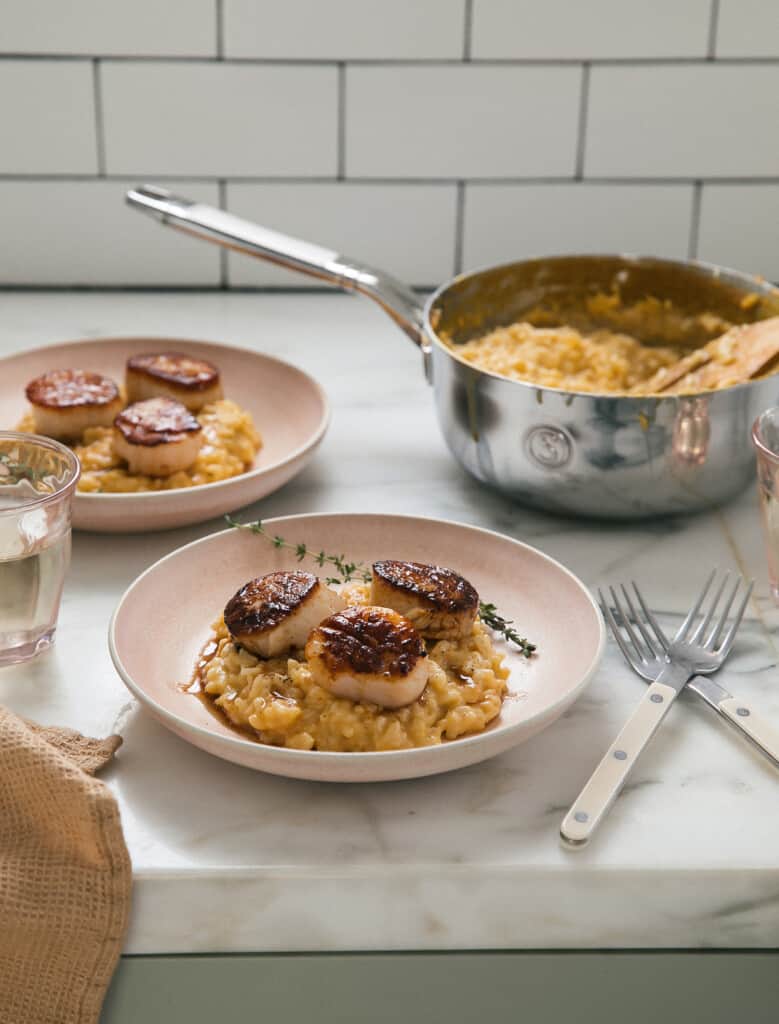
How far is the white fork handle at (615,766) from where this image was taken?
0.85 meters

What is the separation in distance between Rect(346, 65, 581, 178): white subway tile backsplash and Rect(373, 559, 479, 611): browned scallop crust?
0.87m

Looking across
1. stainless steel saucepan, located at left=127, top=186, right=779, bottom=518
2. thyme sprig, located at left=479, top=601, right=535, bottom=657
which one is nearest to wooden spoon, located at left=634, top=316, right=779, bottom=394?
stainless steel saucepan, located at left=127, top=186, right=779, bottom=518

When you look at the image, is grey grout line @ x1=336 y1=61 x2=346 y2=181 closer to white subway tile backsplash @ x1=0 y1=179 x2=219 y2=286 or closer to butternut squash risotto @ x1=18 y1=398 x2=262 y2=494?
white subway tile backsplash @ x1=0 y1=179 x2=219 y2=286

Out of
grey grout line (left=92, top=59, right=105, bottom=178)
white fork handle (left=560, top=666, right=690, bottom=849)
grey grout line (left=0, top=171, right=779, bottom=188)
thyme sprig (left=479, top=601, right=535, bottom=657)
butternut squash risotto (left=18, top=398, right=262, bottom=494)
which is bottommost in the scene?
white fork handle (left=560, top=666, right=690, bottom=849)

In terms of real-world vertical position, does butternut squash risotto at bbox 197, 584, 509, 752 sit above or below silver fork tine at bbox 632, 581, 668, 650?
above

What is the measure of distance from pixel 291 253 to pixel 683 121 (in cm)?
64

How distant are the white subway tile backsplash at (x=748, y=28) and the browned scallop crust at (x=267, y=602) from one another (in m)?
1.04

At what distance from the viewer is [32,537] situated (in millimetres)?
1003

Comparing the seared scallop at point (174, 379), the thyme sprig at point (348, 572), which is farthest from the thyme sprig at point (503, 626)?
the seared scallop at point (174, 379)

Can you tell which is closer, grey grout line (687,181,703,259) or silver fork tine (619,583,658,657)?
silver fork tine (619,583,658,657)

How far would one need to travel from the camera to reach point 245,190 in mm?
1738

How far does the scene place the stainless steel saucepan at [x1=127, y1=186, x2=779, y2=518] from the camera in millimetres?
1161

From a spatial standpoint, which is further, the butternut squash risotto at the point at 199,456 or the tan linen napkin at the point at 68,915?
the butternut squash risotto at the point at 199,456

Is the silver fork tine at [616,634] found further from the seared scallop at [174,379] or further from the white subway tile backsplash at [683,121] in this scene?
the white subway tile backsplash at [683,121]
